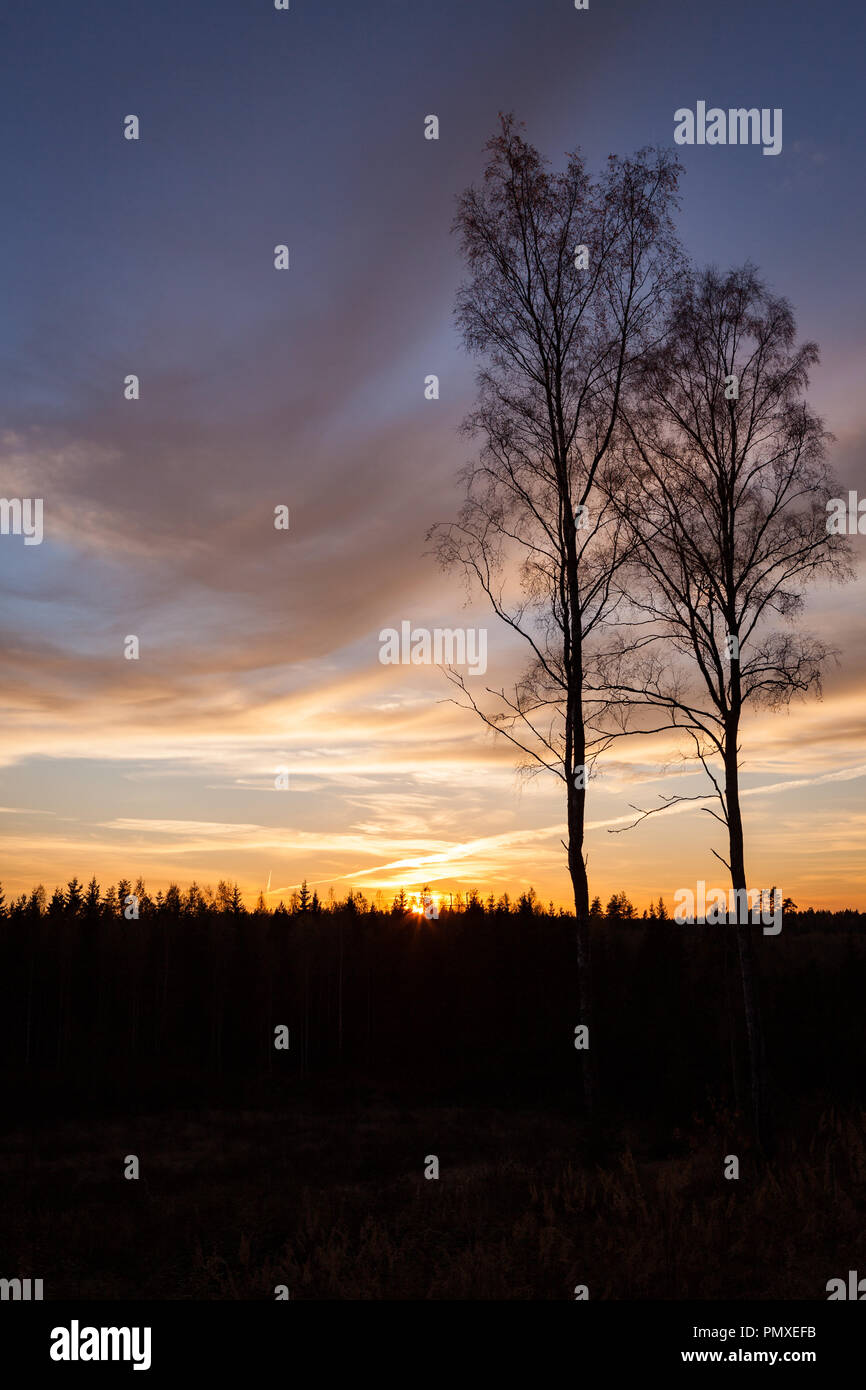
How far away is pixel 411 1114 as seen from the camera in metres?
37.2

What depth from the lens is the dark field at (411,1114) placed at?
9.77 metres

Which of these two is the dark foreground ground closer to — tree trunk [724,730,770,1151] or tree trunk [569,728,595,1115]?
tree trunk [724,730,770,1151]

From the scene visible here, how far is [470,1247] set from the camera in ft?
32.8

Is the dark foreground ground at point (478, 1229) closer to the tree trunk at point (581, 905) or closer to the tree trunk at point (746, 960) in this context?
the tree trunk at point (746, 960)

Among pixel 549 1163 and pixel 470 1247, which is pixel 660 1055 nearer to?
pixel 549 1163

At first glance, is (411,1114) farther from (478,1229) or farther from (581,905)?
(478,1229)

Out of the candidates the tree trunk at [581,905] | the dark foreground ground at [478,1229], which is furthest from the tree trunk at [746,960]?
the tree trunk at [581,905]

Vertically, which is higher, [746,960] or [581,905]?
[581,905]

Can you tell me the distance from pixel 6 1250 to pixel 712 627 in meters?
14.1

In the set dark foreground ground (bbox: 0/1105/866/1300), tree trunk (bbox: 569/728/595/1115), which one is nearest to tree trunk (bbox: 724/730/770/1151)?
dark foreground ground (bbox: 0/1105/866/1300)

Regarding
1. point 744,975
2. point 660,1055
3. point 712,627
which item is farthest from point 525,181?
point 660,1055

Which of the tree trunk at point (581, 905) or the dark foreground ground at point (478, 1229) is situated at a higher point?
the tree trunk at point (581, 905)

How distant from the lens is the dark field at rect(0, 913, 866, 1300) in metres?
9.77

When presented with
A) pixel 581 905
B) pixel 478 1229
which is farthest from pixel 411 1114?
pixel 478 1229
